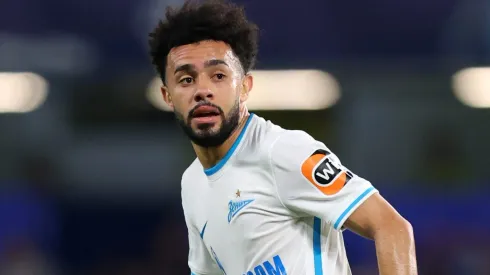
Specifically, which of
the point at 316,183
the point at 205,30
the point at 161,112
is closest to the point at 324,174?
the point at 316,183

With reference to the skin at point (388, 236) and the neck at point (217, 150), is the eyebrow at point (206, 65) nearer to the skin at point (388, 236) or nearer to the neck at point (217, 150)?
the neck at point (217, 150)

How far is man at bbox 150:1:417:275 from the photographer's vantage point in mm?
1592

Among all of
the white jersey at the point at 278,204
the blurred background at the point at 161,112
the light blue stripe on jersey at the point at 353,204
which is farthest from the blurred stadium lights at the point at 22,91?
the light blue stripe on jersey at the point at 353,204

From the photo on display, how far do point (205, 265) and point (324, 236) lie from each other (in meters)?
0.47

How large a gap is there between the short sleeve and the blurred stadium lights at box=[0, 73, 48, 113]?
152 inches

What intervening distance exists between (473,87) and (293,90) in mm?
1254

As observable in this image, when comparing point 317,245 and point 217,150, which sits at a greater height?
point 217,150

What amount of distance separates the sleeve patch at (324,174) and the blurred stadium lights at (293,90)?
3295mm

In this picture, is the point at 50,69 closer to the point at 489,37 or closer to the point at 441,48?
the point at 441,48

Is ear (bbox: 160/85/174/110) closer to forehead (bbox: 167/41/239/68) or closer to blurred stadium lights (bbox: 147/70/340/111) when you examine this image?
forehead (bbox: 167/41/239/68)

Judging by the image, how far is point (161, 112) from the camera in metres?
5.20

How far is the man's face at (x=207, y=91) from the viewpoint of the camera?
5.86 feet

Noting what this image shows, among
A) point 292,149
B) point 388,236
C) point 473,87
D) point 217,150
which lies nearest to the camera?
point 388,236

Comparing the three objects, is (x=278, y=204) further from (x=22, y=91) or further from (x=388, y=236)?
(x=22, y=91)
